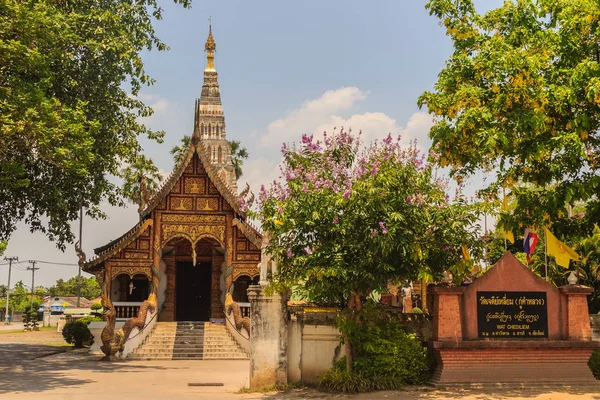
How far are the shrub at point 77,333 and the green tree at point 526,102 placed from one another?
18.7m

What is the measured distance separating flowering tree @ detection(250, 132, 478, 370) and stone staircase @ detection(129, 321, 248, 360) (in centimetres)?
954

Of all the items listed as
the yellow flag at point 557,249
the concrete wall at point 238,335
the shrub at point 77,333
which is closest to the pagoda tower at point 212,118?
the shrub at point 77,333

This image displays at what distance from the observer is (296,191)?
40.7 ft

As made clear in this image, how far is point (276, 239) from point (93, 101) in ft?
31.8

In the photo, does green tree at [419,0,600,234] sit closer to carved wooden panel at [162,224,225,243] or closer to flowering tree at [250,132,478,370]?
flowering tree at [250,132,478,370]

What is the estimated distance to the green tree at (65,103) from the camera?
50.8 ft

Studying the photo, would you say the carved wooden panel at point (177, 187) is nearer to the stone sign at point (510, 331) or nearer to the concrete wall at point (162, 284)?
the concrete wall at point (162, 284)

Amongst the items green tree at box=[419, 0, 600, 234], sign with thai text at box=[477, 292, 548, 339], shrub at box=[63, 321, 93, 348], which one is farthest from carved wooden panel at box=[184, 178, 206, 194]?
sign with thai text at box=[477, 292, 548, 339]

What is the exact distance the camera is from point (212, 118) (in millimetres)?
56250

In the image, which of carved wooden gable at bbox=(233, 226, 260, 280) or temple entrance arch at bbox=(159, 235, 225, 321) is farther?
temple entrance arch at bbox=(159, 235, 225, 321)

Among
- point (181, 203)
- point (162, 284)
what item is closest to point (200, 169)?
point (181, 203)

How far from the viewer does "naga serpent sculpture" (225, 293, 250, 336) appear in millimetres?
22188

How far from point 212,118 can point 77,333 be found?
1213 inches

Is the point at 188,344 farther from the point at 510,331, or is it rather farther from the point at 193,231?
the point at 510,331
